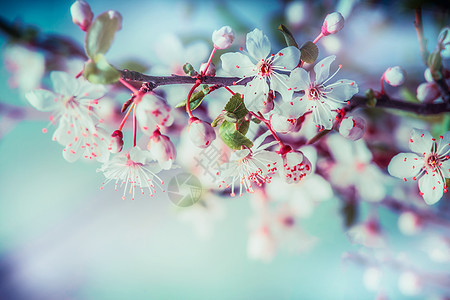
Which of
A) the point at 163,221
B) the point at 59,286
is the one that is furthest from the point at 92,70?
the point at 59,286

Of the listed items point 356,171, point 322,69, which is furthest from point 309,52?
point 356,171

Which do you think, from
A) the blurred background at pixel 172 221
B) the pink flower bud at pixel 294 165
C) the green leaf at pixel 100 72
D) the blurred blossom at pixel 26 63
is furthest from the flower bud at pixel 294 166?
the blurred blossom at pixel 26 63

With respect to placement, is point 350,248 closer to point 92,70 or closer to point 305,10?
point 305,10

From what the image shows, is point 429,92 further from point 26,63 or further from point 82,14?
point 26,63

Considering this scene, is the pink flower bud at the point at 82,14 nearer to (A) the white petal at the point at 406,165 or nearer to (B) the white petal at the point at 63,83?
(B) the white petal at the point at 63,83

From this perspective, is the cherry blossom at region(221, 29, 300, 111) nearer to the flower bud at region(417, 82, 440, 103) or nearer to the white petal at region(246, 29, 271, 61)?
the white petal at region(246, 29, 271, 61)

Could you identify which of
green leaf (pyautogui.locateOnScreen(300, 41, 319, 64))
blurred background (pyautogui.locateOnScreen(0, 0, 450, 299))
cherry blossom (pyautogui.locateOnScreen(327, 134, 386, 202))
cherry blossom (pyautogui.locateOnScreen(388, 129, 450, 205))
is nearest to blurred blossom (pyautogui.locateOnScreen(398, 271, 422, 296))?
blurred background (pyautogui.locateOnScreen(0, 0, 450, 299))
